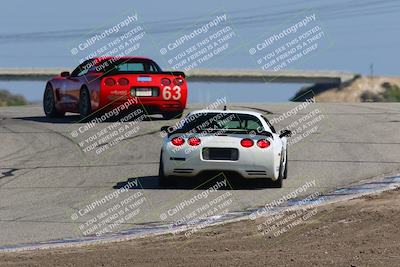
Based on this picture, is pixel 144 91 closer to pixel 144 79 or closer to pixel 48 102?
pixel 144 79

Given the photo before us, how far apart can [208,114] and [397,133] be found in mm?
6517

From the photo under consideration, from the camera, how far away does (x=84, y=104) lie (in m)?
21.9

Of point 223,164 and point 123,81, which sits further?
point 123,81

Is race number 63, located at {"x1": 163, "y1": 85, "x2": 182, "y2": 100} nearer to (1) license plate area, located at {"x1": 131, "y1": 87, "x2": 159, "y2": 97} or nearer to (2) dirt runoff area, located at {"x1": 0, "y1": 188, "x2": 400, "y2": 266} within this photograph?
(1) license plate area, located at {"x1": 131, "y1": 87, "x2": 159, "y2": 97}

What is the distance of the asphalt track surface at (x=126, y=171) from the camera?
12.0 m

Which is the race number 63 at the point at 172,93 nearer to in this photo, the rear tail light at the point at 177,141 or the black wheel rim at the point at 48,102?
the black wheel rim at the point at 48,102

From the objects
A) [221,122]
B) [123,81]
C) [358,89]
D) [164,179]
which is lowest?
[358,89]

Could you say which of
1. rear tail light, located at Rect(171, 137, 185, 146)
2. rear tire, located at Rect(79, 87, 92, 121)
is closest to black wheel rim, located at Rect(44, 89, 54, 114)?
rear tire, located at Rect(79, 87, 92, 121)

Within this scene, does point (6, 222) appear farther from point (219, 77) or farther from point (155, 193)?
point (219, 77)

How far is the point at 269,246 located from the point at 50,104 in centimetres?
1512

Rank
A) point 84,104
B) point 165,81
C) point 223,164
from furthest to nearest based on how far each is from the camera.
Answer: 1. point 84,104
2. point 165,81
3. point 223,164

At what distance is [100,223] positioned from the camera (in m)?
11.5

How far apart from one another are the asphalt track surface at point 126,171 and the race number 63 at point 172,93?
580 mm

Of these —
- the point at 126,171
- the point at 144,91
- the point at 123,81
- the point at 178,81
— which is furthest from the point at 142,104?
the point at 126,171
